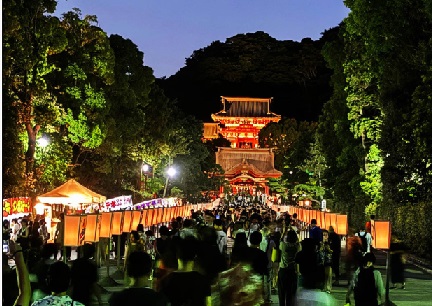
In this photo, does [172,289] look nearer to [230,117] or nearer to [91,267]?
[91,267]

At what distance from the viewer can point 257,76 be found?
119m

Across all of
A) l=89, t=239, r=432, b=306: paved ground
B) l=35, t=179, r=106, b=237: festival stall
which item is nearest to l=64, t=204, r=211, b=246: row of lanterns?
l=89, t=239, r=432, b=306: paved ground

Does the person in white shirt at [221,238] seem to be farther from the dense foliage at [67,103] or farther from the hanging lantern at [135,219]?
the dense foliage at [67,103]

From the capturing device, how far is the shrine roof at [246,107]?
10412 centimetres

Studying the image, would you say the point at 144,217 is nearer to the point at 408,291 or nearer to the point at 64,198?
the point at 64,198

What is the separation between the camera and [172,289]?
636 centimetres

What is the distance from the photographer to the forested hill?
11106 centimetres

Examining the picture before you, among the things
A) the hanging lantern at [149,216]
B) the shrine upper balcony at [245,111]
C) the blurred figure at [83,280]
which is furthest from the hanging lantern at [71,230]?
the shrine upper balcony at [245,111]

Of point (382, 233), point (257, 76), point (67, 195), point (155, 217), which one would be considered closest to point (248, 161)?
point (257, 76)

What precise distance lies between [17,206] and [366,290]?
683 inches

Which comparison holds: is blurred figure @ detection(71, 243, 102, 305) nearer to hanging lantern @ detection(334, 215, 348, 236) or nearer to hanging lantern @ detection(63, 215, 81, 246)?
hanging lantern @ detection(63, 215, 81, 246)

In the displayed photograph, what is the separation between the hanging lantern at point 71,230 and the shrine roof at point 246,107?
3508 inches

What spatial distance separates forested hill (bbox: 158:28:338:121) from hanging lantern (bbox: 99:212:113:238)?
89.0m

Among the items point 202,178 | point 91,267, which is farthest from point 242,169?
point 91,267
